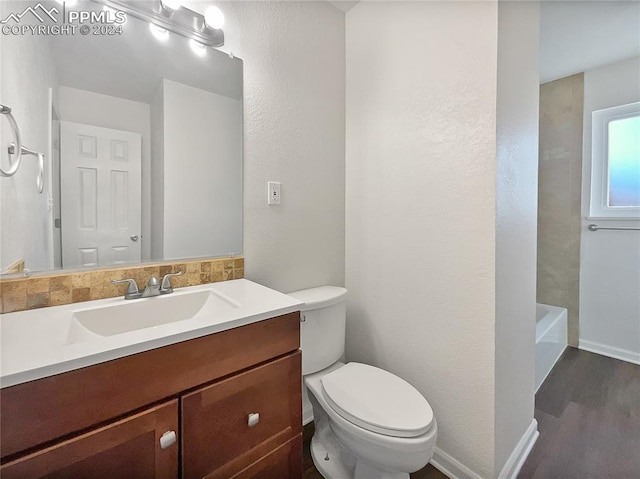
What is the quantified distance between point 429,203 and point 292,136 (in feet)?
2.51

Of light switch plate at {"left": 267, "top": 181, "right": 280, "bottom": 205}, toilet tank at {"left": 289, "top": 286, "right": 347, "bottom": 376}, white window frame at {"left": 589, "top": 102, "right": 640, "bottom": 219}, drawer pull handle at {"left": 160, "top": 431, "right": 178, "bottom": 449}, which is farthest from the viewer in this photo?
white window frame at {"left": 589, "top": 102, "right": 640, "bottom": 219}

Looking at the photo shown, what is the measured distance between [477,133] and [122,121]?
Answer: 138 centimetres

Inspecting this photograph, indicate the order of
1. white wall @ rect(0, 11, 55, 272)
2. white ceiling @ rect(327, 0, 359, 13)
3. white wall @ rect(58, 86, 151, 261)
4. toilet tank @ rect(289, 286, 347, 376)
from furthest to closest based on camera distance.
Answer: white ceiling @ rect(327, 0, 359, 13) < toilet tank @ rect(289, 286, 347, 376) < white wall @ rect(58, 86, 151, 261) < white wall @ rect(0, 11, 55, 272)

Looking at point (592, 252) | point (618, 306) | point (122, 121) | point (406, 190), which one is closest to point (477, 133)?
point (406, 190)

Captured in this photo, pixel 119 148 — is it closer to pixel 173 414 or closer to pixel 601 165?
pixel 173 414

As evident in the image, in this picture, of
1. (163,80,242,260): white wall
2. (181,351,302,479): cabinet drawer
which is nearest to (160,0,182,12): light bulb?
(163,80,242,260): white wall

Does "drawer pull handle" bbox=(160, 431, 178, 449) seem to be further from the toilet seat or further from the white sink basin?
the toilet seat

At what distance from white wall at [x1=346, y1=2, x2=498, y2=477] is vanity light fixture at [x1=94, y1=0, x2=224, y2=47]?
31.4 inches

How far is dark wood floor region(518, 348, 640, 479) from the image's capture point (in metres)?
1.36

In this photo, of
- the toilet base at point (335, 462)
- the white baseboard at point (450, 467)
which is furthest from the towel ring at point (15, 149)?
the white baseboard at point (450, 467)

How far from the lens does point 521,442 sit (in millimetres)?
1411

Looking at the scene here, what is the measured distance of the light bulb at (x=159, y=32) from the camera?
1178mm

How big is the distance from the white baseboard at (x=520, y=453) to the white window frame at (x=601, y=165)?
182cm

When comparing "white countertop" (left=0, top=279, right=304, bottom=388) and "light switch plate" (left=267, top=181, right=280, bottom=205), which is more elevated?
A: "light switch plate" (left=267, top=181, right=280, bottom=205)
